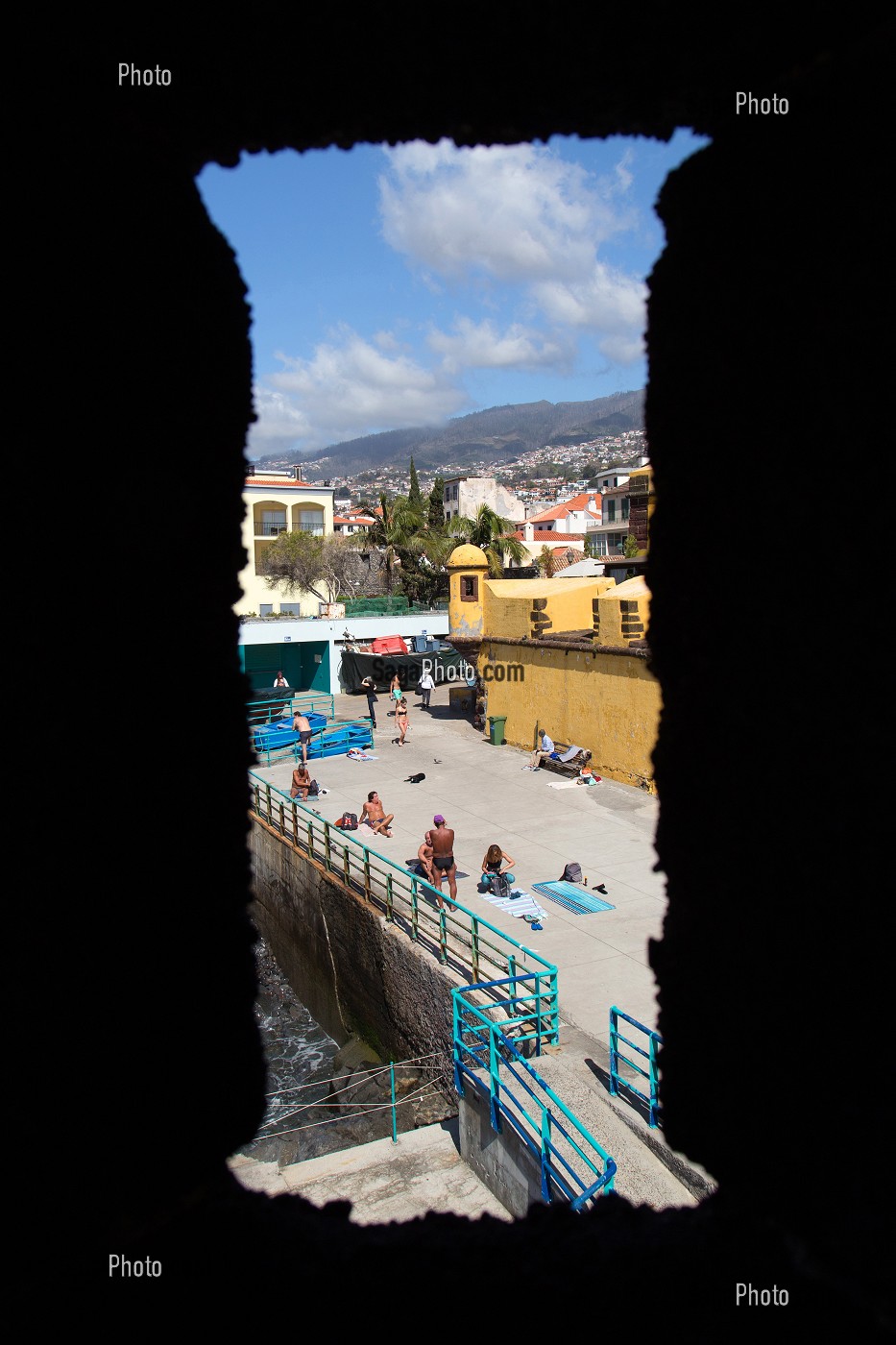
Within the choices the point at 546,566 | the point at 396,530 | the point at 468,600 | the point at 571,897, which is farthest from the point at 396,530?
the point at 571,897

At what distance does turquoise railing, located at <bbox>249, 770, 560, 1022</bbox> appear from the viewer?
8836mm

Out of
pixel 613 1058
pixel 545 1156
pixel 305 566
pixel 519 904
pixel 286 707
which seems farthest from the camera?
pixel 305 566

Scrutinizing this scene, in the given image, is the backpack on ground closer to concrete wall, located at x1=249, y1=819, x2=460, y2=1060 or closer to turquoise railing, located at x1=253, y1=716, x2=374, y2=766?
concrete wall, located at x1=249, y1=819, x2=460, y2=1060

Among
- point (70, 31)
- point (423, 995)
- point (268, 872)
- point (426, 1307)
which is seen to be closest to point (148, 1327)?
point (426, 1307)

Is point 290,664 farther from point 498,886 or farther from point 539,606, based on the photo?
point 498,886

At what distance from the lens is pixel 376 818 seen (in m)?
15.0

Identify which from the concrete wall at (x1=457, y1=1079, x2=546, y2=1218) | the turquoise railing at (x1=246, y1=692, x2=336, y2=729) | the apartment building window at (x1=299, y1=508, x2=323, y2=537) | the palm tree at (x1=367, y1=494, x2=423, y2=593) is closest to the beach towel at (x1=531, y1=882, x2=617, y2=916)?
the concrete wall at (x1=457, y1=1079, x2=546, y2=1218)

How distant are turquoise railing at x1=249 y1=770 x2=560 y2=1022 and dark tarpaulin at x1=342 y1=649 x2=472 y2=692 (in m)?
15.7

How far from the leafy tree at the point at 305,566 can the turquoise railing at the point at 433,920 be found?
26112 mm

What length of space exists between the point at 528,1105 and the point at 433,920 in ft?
11.7

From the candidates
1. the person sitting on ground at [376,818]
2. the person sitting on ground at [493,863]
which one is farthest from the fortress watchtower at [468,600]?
the person sitting on ground at [493,863]

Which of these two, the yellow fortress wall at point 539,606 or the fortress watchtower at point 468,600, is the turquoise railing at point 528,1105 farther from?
the fortress watchtower at point 468,600

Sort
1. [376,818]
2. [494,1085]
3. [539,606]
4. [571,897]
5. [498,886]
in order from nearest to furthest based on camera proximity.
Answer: [494,1085], [571,897], [498,886], [376,818], [539,606]

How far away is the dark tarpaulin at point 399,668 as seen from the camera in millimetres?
31656
